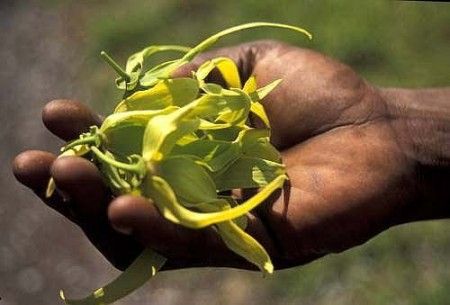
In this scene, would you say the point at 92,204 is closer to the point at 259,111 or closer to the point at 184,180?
the point at 184,180

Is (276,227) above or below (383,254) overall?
above

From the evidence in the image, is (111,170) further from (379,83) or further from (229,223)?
(379,83)

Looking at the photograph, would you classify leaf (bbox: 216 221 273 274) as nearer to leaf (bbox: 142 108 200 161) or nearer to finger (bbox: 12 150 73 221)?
leaf (bbox: 142 108 200 161)

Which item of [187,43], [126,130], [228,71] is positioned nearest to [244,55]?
[228,71]

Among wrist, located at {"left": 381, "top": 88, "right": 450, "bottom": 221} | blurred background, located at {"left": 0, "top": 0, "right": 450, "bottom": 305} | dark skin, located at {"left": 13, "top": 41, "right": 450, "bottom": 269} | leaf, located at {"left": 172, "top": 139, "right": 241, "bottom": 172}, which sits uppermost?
leaf, located at {"left": 172, "top": 139, "right": 241, "bottom": 172}

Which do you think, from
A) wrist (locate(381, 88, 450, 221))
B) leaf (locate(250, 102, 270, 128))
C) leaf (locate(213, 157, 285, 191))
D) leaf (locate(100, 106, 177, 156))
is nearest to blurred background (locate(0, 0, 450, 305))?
wrist (locate(381, 88, 450, 221))

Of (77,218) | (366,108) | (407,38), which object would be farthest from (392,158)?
(407,38)

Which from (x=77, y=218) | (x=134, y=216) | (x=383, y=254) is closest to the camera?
(x=134, y=216)

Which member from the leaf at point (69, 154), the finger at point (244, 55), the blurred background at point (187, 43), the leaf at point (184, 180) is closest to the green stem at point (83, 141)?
the leaf at point (69, 154)
